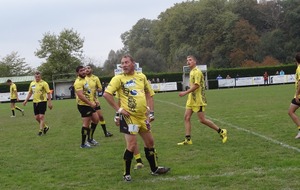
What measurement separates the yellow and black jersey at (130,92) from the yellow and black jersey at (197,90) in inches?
119

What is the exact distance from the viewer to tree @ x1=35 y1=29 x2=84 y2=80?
67.6 m

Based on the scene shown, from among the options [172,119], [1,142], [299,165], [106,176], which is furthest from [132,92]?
[172,119]

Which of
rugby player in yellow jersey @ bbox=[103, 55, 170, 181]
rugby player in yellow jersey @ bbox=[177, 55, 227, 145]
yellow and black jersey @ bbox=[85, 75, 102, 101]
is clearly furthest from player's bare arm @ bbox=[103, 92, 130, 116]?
yellow and black jersey @ bbox=[85, 75, 102, 101]

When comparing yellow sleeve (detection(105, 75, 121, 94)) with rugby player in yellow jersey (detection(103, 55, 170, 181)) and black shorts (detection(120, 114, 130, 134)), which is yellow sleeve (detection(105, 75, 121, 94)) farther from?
black shorts (detection(120, 114, 130, 134))

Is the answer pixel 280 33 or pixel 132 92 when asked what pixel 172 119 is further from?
pixel 280 33

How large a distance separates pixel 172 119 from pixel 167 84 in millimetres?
33997

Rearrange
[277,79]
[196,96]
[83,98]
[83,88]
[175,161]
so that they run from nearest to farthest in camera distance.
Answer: [175,161], [196,96], [83,98], [83,88], [277,79]

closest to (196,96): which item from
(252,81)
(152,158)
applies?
(152,158)

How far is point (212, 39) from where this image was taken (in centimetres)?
7938

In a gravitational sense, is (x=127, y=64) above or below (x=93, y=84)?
above

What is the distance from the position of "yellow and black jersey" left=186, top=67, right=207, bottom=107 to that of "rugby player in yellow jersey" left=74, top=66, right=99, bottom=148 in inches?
94.6

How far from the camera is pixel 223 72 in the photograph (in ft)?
176

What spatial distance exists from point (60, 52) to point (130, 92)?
211 feet

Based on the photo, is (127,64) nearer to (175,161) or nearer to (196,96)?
(175,161)
